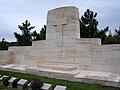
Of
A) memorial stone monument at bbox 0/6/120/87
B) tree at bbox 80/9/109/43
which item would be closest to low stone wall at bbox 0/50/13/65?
memorial stone monument at bbox 0/6/120/87

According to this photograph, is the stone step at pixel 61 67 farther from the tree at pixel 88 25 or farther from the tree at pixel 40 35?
the tree at pixel 40 35

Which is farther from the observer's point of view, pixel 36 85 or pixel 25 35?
pixel 25 35

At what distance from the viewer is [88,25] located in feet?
61.5

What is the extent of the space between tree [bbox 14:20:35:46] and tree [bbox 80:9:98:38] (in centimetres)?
579

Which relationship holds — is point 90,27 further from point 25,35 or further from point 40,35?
point 25,35

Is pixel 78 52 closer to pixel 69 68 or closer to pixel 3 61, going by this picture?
pixel 69 68

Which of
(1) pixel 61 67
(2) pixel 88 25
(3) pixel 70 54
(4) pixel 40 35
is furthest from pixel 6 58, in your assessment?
(2) pixel 88 25

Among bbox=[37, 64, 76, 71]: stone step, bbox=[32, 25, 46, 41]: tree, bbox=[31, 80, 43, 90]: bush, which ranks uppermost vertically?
bbox=[32, 25, 46, 41]: tree

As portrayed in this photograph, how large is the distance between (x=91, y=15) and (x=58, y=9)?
8.08 meters

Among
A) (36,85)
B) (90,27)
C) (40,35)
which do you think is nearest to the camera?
(36,85)

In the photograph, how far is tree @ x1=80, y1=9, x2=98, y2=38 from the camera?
18266 mm

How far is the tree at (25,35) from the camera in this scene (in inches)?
870

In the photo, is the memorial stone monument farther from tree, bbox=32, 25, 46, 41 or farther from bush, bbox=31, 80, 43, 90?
tree, bbox=32, 25, 46, 41

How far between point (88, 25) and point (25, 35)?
731cm
